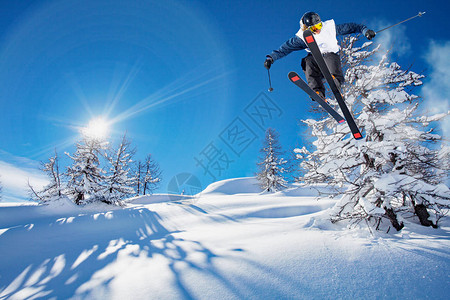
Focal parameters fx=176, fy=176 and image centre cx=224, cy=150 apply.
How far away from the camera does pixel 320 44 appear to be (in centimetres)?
361

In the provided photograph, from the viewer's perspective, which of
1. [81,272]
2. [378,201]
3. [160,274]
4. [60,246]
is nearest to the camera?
[160,274]

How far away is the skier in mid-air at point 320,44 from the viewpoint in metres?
3.31

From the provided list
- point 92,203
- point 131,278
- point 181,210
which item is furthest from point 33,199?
point 131,278

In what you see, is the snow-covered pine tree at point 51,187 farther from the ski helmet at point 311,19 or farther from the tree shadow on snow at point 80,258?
the ski helmet at point 311,19

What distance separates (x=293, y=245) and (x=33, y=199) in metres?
21.0

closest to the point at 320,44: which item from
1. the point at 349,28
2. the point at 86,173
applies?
the point at 349,28

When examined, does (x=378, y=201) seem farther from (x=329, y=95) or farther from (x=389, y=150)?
(x=329, y=95)

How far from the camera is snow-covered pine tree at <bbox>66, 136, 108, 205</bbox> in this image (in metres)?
12.9

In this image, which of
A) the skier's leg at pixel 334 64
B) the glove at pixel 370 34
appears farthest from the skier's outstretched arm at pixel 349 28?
the skier's leg at pixel 334 64

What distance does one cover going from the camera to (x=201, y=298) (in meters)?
1.60

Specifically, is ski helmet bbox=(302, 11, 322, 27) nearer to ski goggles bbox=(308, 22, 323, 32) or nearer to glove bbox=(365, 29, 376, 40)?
ski goggles bbox=(308, 22, 323, 32)

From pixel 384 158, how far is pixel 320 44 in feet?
8.86

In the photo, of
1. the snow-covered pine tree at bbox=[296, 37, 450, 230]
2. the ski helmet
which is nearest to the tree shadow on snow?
the snow-covered pine tree at bbox=[296, 37, 450, 230]

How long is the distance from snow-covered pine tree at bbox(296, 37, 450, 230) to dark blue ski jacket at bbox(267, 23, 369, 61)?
1.30 m
